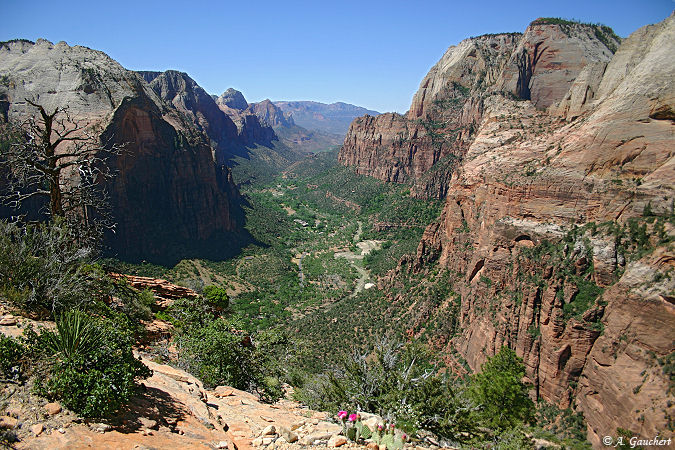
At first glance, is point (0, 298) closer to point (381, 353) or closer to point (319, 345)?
point (381, 353)

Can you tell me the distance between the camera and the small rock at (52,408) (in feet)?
23.2

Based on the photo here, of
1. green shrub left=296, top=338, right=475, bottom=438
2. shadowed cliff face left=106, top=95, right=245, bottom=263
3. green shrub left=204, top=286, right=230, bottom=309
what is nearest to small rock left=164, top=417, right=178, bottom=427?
green shrub left=296, top=338, right=475, bottom=438

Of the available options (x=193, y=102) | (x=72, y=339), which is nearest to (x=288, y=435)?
(x=72, y=339)

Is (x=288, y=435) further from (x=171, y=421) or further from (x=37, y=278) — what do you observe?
(x=37, y=278)

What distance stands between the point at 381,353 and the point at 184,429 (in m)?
7.59

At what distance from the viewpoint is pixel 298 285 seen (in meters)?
67.2

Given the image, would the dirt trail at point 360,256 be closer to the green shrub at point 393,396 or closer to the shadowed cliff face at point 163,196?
the shadowed cliff face at point 163,196

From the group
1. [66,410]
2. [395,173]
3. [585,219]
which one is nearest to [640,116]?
[585,219]

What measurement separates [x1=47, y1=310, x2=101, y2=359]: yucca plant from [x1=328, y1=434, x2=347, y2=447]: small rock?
6259 mm

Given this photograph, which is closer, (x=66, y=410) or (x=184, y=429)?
(x=66, y=410)

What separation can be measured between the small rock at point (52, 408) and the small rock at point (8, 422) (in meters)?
0.54

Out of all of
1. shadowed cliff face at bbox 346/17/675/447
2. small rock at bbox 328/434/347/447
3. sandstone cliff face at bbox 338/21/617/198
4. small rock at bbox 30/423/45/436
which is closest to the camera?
small rock at bbox 30/423/45/436

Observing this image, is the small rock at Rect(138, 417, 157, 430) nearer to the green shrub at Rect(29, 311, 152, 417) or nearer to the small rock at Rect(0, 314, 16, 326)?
the green shrub at Rect(29, 311, 152, 417)

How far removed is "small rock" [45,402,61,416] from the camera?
7079 millimetres
